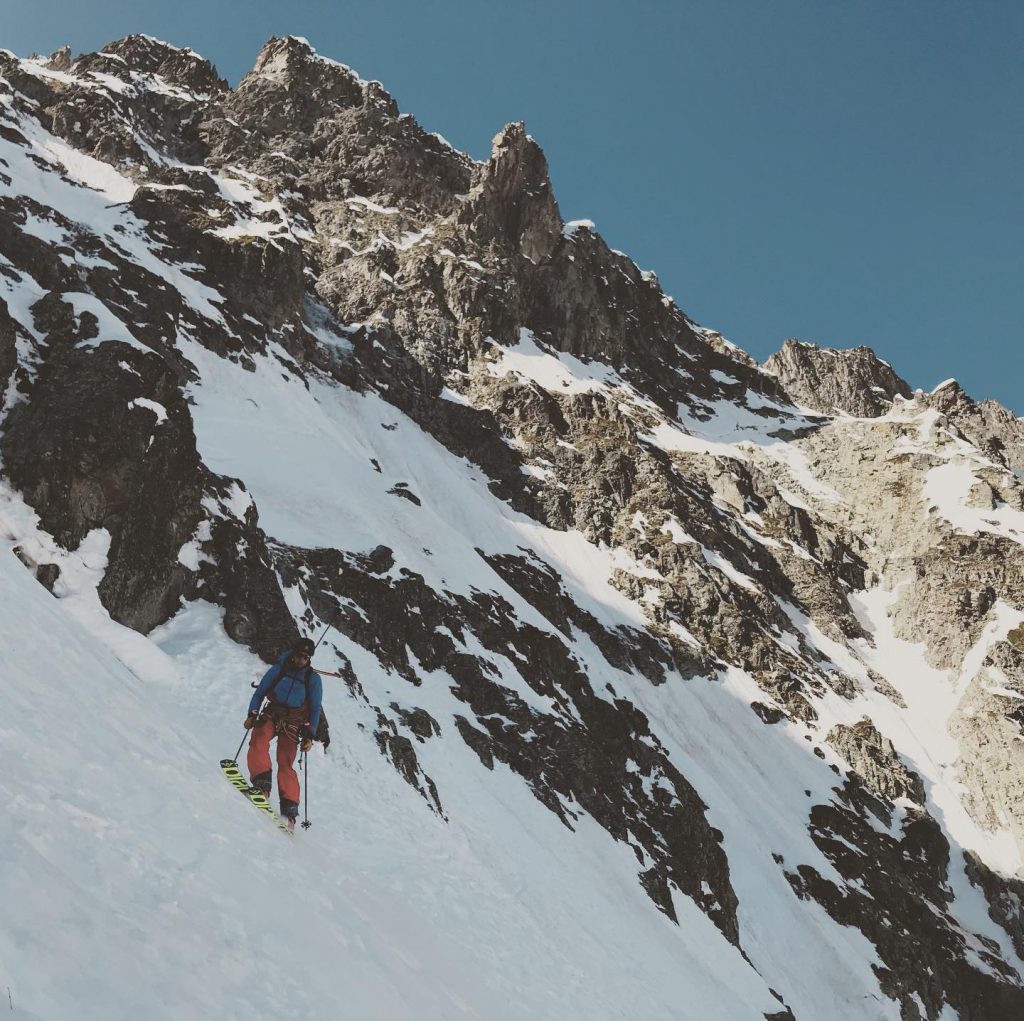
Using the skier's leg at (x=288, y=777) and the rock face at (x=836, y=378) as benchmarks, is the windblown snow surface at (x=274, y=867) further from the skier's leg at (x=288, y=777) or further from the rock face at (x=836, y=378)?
the rock face at (x=836, y=378)

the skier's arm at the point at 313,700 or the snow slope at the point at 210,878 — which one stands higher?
the skier's arm at the point at 313,700

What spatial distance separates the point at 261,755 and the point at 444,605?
30.3m

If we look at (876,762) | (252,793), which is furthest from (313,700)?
(876,762)

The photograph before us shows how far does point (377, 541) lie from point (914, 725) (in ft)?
192

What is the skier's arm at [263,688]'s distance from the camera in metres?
10.1

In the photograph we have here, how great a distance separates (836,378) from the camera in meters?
159

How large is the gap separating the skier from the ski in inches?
16.7

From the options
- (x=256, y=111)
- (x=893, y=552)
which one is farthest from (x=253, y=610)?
(x=256, y=111)

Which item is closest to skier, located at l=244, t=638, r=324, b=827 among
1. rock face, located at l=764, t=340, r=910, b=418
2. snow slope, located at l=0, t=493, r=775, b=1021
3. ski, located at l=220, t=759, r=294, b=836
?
ski, located at l=220, t=759, r=294, b=836

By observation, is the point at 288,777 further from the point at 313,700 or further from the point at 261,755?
the point at 313,700

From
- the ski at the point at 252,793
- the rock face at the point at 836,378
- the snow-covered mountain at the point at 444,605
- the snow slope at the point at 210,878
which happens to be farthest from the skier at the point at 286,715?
the rock face at the point at 836,378

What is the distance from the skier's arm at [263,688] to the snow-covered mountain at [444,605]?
0.92 meters

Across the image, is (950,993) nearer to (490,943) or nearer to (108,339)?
(490,943)

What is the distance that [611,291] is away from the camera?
12988 centimetres
